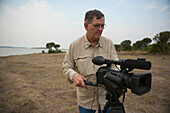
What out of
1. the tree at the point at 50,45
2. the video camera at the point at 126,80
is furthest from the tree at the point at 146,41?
the video camera at the point at 126,80

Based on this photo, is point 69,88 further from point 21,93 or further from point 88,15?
point 88,15

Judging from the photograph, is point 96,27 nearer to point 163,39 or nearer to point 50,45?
point 163,39

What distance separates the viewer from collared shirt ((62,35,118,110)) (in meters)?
1.86

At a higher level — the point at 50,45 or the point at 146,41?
the point at 146,41

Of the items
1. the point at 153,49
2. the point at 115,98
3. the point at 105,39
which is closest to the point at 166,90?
the point at 105,39

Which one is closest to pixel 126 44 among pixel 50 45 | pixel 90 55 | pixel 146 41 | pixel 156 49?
pixel 146 41

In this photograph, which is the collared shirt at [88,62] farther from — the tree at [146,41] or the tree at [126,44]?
the tree at [146,41]

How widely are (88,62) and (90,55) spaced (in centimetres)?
14

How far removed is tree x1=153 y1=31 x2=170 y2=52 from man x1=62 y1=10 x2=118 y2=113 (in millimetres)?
28082

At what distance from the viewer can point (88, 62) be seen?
1871mm

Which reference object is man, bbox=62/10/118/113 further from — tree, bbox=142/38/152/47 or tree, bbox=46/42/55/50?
tree, bbox=46/42/55/50

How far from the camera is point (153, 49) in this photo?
2602cm

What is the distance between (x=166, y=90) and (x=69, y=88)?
4956mm

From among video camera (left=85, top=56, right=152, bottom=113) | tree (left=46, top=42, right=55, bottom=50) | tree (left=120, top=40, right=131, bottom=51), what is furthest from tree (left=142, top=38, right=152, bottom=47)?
video camera (left=85, top=56, right=152, bottom=113)
